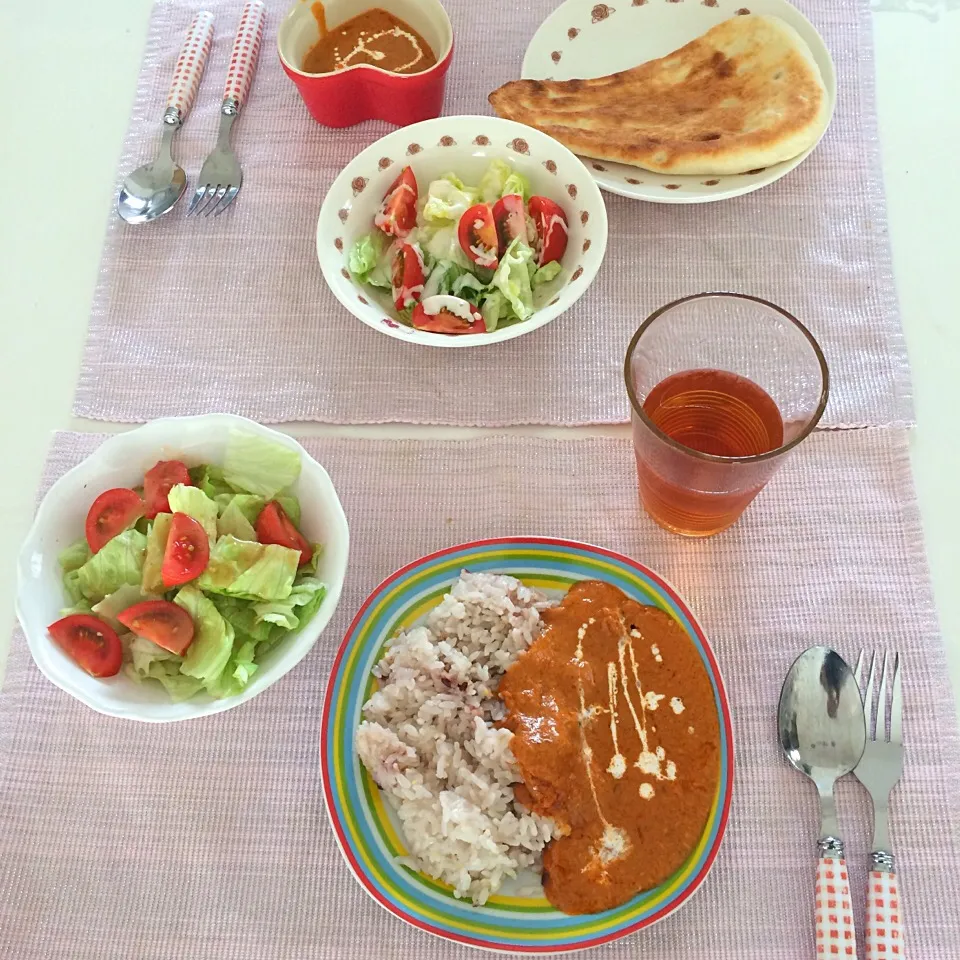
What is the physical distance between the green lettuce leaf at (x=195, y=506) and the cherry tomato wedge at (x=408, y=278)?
0.48 m

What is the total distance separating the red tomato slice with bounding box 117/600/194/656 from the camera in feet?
3.72

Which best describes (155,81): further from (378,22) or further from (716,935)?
(716,935)

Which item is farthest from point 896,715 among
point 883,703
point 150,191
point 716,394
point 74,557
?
point 150,191

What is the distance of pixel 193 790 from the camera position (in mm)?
1251

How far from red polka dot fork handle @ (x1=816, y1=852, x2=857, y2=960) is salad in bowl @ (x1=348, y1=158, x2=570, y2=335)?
3.04 ft

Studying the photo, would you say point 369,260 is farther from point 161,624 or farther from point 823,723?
point 823,723

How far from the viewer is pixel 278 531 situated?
1218 millimetres

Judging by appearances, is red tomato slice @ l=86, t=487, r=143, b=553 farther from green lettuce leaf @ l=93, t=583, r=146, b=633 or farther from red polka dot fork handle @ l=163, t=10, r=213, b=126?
red polka dot fork handle @ l=163, t=10, r=213, b=126

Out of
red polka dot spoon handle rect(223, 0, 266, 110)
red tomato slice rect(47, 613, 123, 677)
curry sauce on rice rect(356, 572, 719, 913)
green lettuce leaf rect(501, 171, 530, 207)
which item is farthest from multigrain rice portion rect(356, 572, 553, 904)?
red polka dot spoon handle rect(223, 0, 266, 110)

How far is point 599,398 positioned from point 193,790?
90 cm

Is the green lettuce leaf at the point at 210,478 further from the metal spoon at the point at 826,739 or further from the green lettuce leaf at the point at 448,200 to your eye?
the metal spoon at the point at 826,739

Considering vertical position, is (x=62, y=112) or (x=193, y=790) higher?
(x=62, y=112)

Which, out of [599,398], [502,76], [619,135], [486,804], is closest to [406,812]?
[486,804]

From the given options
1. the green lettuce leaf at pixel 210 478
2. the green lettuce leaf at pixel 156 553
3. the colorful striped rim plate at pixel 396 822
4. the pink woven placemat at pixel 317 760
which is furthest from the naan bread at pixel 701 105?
the green lettuce leaf at pixel 156 553
